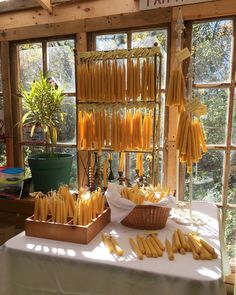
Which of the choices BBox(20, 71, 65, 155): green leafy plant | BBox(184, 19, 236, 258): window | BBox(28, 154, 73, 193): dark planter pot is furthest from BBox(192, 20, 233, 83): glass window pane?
BBox(28, 154, 73, 193): dark planter pot

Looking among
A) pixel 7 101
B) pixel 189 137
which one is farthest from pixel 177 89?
pixel 7 101

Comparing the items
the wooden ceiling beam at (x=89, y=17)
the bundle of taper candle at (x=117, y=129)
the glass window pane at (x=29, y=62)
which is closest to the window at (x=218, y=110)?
the wooden ceiling beam at (x=89, y=17)

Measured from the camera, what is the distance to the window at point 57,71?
2402 millimetres

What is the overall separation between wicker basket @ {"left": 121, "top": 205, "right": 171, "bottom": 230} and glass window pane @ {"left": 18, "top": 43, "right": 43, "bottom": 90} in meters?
1.68

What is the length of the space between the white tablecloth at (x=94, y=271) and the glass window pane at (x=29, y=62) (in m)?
1.69

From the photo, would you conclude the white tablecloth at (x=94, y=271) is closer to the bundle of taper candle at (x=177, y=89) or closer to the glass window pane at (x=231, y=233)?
the bundle of taper candle at (x=177, y=89)

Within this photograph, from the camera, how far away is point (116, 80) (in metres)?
1.84

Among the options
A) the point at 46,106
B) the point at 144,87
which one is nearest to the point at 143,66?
the point at 144,87

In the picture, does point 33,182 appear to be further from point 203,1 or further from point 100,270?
point 203,1

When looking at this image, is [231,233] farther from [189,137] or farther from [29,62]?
[29,62]

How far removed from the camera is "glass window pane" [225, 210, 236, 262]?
6.94ft

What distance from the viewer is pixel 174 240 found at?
123cm

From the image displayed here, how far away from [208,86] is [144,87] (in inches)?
22.1

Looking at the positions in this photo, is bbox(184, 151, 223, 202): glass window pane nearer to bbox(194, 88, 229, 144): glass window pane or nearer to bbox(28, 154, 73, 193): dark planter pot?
bbox(194, 88, 229, 144): glass window pane
